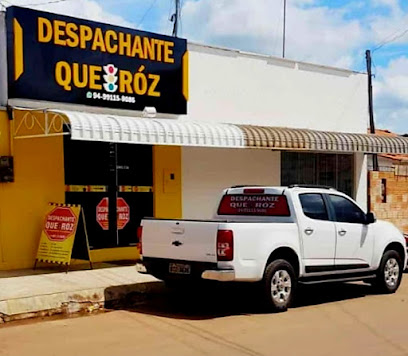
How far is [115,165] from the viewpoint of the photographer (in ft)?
44.8

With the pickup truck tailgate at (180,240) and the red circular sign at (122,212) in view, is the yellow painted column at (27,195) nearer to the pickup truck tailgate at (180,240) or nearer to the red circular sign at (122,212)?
the red circular sign at (122,212)

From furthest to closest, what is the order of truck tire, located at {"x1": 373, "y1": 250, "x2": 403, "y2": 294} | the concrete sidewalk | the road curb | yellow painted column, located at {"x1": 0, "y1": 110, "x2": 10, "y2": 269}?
yellow painted column, located at {"x1": 0, "y1": 110, "x2": 10, "y2": 269}
truck tire, located at {"x1": 373, "y1": 250, "x2": 403, "y2": 294}
the concrete sidewalk
the road curb

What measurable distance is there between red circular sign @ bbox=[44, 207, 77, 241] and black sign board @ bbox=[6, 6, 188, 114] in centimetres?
215

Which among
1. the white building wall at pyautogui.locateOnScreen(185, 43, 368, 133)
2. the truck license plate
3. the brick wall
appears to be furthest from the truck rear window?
the brick wall

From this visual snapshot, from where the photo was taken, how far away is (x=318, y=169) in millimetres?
17562

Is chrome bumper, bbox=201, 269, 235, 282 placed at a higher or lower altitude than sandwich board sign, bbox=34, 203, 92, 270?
lower

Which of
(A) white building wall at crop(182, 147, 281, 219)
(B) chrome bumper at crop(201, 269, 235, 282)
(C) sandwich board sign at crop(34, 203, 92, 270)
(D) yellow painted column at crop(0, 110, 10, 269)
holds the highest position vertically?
(D) yellow painted column at crop(0, 110, 10, 269)

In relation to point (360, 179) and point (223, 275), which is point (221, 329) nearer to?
point (223, 275)

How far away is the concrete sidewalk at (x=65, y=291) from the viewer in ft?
30.6

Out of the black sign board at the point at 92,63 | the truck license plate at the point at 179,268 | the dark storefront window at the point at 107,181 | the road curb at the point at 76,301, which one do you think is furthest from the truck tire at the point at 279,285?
the black sign board at the point at 92,63

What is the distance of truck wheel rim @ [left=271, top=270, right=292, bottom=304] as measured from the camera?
9602 mm

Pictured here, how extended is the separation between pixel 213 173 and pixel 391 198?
6679 millimetres

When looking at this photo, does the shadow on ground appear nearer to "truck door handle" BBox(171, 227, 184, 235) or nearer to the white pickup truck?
the white pickup truck

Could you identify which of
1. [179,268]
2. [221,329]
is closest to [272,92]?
[179,268]
